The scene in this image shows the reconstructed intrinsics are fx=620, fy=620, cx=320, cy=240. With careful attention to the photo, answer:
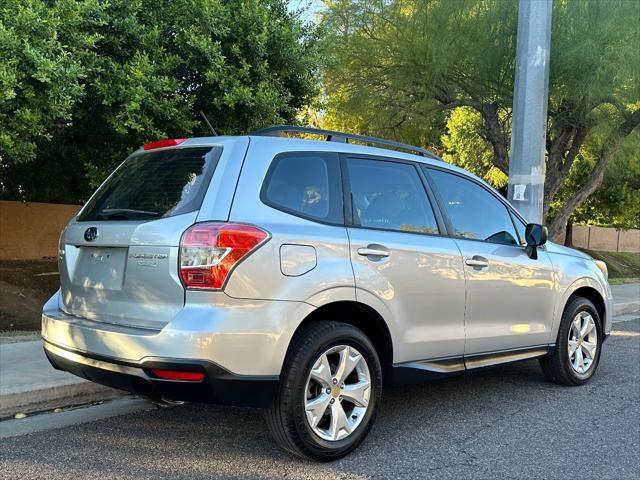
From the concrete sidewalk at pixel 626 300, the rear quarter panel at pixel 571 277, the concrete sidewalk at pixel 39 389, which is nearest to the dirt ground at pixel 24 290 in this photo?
the concrete sidewalk at pixel 39 389

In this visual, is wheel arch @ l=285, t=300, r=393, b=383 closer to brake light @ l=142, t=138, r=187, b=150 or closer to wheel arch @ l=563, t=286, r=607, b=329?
brake light @ l=142, t=138, r=187, b=150

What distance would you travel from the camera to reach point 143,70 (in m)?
6.84

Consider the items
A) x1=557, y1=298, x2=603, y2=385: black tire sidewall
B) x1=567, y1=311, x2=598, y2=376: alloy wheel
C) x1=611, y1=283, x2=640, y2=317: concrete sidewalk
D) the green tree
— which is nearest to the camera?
x1=557, y1=298, x2=603, y2=385: black tire sidewall

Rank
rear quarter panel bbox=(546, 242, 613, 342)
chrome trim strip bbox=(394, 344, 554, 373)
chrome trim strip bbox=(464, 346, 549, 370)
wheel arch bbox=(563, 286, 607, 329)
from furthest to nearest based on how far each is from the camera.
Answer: wheel arch bbox=(563, 286, 607, 329), rear quarter panel bbox=(546, 242, 613, 342), chrome trim strip bbox=(464, 346, 549, 370), chrome trim strip bbox=(394, 344, 554, 373)

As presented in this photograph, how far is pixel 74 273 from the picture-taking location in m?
3.96

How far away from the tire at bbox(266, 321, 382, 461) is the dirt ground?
7.56 m

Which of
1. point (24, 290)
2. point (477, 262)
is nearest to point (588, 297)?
point (477, 262)

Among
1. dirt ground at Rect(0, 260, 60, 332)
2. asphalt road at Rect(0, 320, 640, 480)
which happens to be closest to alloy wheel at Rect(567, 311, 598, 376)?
asphalt road at Rect(0, 320, 640, 480)

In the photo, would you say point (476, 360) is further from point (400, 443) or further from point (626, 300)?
point (626, 300)

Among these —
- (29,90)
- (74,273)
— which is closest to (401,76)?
(29,90)

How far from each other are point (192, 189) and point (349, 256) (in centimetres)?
103

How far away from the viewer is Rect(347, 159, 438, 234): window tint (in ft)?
13.6

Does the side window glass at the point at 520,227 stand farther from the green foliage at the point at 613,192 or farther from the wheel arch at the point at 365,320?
the green foliage at the point at 613,192

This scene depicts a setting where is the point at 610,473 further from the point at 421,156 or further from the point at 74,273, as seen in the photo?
the point at 74,273
